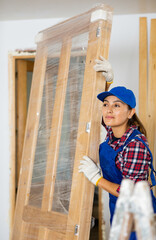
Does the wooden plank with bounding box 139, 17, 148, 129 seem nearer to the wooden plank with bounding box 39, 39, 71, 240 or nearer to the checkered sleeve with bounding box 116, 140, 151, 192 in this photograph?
the wooden plank with bounding box 39, 39, 71, 240

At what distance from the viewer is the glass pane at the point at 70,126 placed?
1912mm

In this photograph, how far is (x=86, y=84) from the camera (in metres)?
1.88

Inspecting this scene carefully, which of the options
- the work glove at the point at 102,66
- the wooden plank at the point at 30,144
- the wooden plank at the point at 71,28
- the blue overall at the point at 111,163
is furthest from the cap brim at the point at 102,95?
the wooden plank at the point at 30,144

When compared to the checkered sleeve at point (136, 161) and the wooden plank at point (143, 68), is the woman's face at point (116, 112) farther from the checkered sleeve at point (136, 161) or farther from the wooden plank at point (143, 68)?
the wooden plank at point (143, 68)

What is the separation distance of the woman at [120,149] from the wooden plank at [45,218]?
0.37m

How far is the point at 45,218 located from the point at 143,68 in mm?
1711

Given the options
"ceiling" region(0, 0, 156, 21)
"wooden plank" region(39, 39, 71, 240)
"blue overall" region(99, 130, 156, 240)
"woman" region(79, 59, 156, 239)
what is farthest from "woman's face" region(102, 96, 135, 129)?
"ceiling" region(0, 0, 156, 21)

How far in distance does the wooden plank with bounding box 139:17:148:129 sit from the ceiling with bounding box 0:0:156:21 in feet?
0.57

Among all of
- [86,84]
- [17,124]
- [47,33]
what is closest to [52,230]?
[86,84]

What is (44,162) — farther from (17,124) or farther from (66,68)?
(17,124)

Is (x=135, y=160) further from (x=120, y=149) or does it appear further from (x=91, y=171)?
Result: (x=91, y=171)

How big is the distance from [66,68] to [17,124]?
1.82 meters

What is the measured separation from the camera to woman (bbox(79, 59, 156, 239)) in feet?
5.02

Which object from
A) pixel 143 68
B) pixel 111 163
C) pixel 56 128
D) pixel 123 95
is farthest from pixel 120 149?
pixel 143 68
